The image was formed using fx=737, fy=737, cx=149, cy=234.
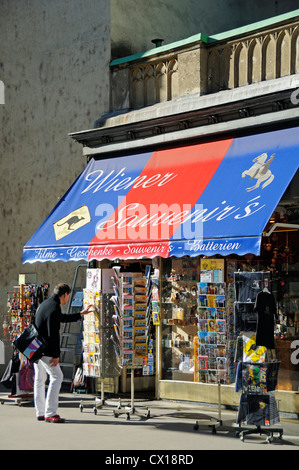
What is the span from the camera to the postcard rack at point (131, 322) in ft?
37.0

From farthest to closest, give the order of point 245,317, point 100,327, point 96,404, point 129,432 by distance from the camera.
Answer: point 96,404 → point 100,327 → point 129,432 → point 245,317

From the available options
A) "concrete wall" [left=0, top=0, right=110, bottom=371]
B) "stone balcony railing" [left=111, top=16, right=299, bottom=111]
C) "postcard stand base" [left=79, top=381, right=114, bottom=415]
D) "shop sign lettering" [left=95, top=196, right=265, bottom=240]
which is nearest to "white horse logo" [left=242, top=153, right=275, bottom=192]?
"shop sign lettering" [left=95, top=196, right=265, bottom=240]

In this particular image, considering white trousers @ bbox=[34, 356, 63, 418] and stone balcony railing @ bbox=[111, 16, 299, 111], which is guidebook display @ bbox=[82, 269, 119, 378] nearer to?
white trousers @ bbox=[34, 356, 63, 418]

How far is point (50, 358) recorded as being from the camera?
10.7 metres

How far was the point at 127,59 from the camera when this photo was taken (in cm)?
1427

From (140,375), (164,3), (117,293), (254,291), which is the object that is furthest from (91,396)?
(164,3)

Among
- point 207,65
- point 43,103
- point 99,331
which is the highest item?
point 43,103

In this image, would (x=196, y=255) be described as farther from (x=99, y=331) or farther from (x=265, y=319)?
(x=99, y=331)

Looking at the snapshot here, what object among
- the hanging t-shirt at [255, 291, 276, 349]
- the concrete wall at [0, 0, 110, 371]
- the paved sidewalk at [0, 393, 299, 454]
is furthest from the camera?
the concrete wall at [0, 0, 110, 371]

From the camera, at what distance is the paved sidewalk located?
8984mm

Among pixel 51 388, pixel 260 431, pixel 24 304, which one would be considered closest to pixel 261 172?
pixel 260 431

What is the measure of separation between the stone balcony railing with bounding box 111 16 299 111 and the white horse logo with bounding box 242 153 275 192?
1517mm

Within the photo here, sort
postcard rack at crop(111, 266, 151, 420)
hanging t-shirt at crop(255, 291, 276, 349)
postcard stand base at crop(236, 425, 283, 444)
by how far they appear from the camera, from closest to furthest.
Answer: postcard stand base at crop(236, 425, 283, 444) → hanging t-shirt at crop(255, 291, 276, 349) → postcard rack at crop(111, 266, 151, 420)

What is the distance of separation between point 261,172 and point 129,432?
4.25 meters
